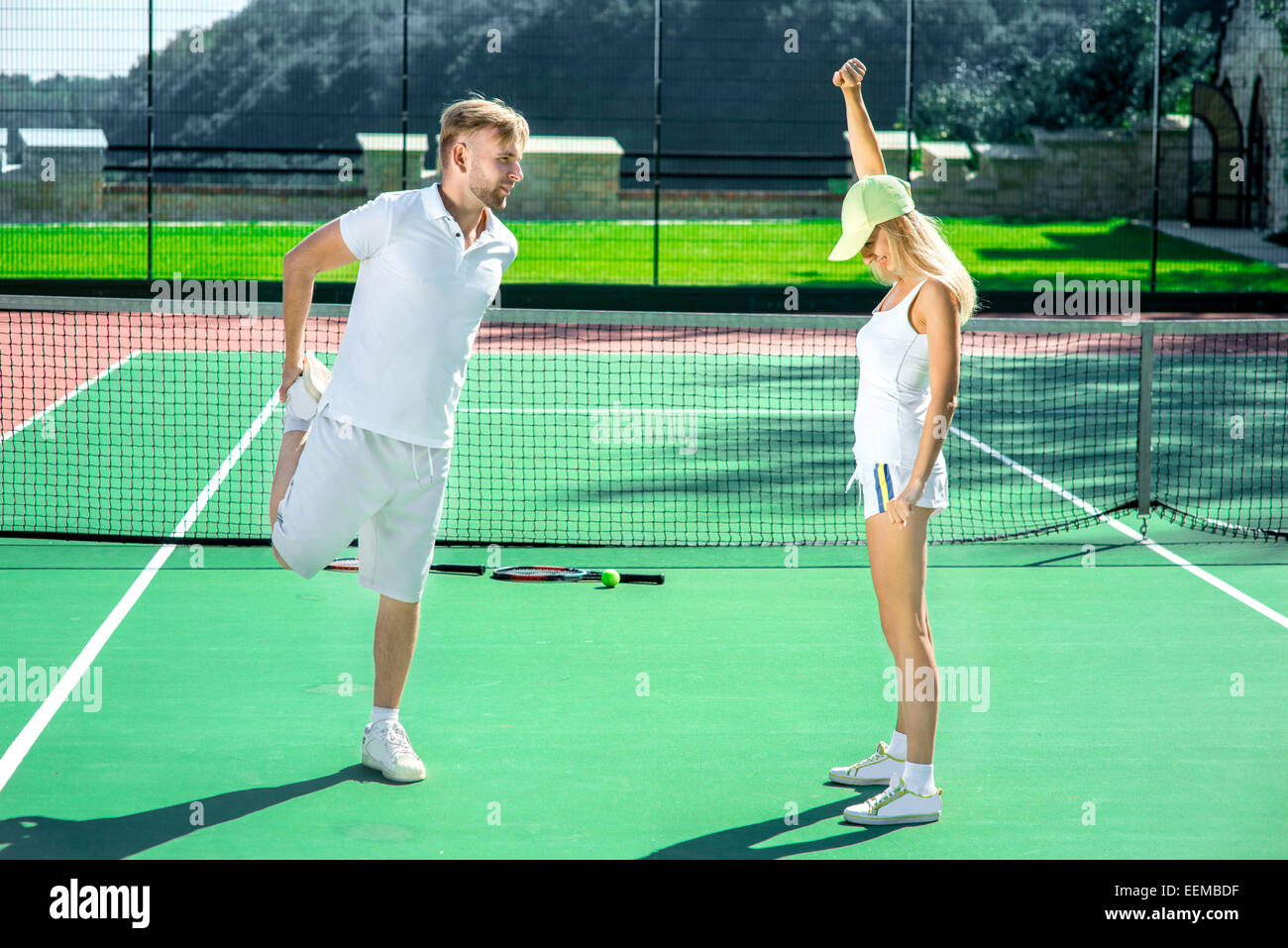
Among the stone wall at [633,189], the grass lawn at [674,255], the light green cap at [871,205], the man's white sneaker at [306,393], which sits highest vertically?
the stone wall at [633,189]

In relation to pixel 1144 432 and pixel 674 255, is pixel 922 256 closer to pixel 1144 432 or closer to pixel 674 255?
pixel 1144 432

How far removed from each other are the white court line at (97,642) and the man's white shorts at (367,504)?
1299 millimetres

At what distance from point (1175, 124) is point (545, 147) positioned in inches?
586

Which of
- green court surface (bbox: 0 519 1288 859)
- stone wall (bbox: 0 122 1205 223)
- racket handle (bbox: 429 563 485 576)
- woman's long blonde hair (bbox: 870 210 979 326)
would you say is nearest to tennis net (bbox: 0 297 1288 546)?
racket handle (bbox: 429 563 485 576)

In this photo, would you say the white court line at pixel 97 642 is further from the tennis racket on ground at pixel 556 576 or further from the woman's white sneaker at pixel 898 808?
the woman's white sneaker at pixel 898 808

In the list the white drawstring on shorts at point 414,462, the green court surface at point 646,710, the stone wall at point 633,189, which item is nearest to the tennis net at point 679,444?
the green court surface at point 646,710

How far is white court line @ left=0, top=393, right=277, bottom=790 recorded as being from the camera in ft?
18.3

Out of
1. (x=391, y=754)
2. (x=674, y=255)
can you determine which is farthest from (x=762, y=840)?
(x=674, y=255)

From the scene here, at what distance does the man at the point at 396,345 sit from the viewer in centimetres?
501

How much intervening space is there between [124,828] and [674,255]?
22.6 meters

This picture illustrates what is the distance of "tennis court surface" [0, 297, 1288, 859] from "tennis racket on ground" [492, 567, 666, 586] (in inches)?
3.0

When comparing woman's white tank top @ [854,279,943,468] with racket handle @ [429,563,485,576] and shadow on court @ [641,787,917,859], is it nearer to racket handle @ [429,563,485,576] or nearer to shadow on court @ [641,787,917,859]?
shadow on court @ [641,787,917,859]
